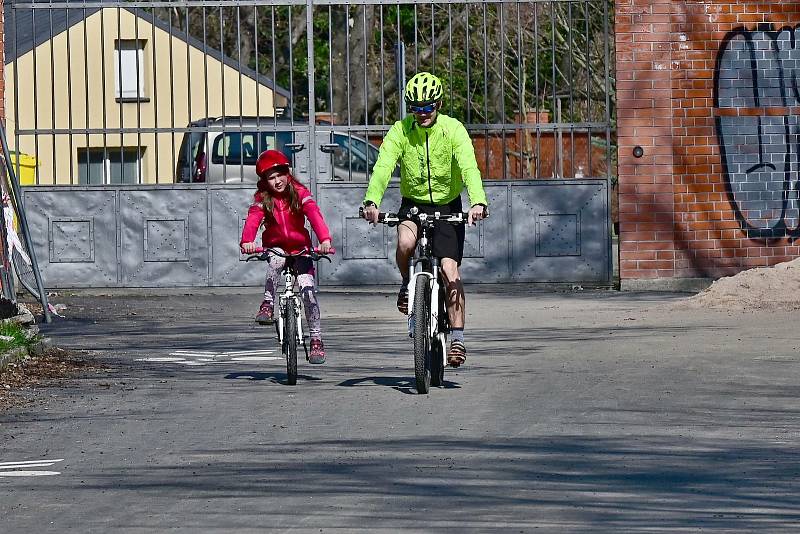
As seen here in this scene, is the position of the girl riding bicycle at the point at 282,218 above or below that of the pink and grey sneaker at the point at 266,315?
above

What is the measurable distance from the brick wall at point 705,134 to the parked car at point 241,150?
2.89 metres

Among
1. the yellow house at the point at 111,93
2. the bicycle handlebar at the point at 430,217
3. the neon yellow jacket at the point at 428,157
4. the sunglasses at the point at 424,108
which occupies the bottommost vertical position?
the bicycle handlebar at the point at 430,217

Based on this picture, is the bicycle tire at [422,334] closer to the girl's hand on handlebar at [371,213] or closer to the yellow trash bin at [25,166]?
the girl's hand on handlebar at [371,213]

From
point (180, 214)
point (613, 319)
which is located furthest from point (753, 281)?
point (180, 214)

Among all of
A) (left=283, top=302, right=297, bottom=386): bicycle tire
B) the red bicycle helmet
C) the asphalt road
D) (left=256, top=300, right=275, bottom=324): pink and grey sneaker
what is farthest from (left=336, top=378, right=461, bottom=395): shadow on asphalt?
the red bicycle helmet

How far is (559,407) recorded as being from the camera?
364 inches

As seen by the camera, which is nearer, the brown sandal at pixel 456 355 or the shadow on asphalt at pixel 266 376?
the brown sandal at pixel 456 355

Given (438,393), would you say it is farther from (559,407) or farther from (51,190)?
(51,190)

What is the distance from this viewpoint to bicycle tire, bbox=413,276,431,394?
31.4ft

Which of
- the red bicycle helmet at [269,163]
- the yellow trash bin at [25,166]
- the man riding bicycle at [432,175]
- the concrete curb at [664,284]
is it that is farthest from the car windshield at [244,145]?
the man riding bicycle at [432,175]

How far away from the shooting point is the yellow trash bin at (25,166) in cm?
1972

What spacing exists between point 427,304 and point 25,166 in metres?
11.7

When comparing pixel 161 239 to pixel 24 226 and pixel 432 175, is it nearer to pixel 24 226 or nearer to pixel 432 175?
pixel 24 226

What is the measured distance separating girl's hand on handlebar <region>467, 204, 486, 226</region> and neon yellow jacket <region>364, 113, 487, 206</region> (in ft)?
1.16
